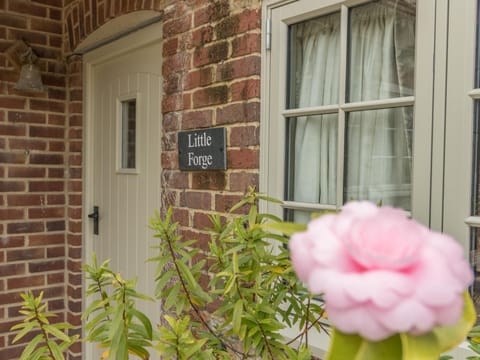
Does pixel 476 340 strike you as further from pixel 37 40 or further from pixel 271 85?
pixel 37 40

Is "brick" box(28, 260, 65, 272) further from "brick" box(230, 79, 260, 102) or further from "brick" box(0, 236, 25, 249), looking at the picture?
"brick" box(230, 79, 260, 102)

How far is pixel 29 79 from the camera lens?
2.90 metres

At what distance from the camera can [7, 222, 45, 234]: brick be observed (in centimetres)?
300

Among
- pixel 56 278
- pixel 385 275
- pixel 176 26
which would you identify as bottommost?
pixel 56 278

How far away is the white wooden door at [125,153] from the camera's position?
267 centimetres

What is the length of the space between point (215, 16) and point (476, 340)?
5.17ft

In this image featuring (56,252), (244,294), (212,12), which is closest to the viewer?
(244,294)

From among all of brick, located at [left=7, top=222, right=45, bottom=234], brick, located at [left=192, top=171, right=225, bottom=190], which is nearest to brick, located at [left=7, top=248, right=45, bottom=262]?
brick, located at [left=7, top=222, right=45, bottom=234]

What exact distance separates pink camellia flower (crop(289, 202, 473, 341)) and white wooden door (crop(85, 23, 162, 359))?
87.9 inches

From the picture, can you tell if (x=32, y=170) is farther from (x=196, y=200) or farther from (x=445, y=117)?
(x=445, y=117)

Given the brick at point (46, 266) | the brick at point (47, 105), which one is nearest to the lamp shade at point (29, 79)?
the brick at point (47, 105)

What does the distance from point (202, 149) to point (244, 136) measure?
0.27 meters

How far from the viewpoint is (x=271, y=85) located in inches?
72.0

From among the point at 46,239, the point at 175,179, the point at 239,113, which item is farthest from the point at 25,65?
the point at 239,113
